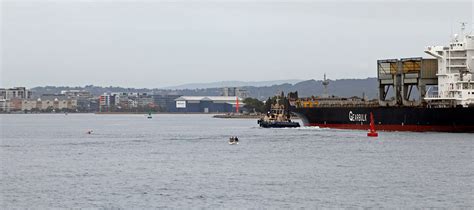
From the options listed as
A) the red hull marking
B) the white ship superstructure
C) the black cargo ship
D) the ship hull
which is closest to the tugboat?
the ship hull

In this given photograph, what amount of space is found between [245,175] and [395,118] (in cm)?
3924

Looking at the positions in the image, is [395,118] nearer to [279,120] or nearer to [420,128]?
[420,128]

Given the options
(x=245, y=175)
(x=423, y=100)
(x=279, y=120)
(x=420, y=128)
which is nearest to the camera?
(x=245, y=175)

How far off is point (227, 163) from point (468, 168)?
12231 millimetres

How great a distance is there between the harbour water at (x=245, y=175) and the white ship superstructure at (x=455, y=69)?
9738 mm

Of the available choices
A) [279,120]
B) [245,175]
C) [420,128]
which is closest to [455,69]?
[420,128]

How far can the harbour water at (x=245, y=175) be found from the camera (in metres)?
34.2

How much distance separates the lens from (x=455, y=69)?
78.0 m

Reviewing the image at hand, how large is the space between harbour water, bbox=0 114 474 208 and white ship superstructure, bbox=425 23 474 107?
31.9 ft

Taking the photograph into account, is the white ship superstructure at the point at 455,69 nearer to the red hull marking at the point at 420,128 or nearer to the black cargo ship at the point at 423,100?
the black cargo ship at the point at 423,100

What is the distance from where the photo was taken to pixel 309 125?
97.1 meters

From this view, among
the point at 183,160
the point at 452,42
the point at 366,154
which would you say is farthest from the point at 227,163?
the point at 452,42

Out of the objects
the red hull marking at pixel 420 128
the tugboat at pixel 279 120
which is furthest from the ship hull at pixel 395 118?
the tugboat at pixel 279 120

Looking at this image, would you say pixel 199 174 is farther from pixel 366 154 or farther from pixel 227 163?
pixel 366 154
